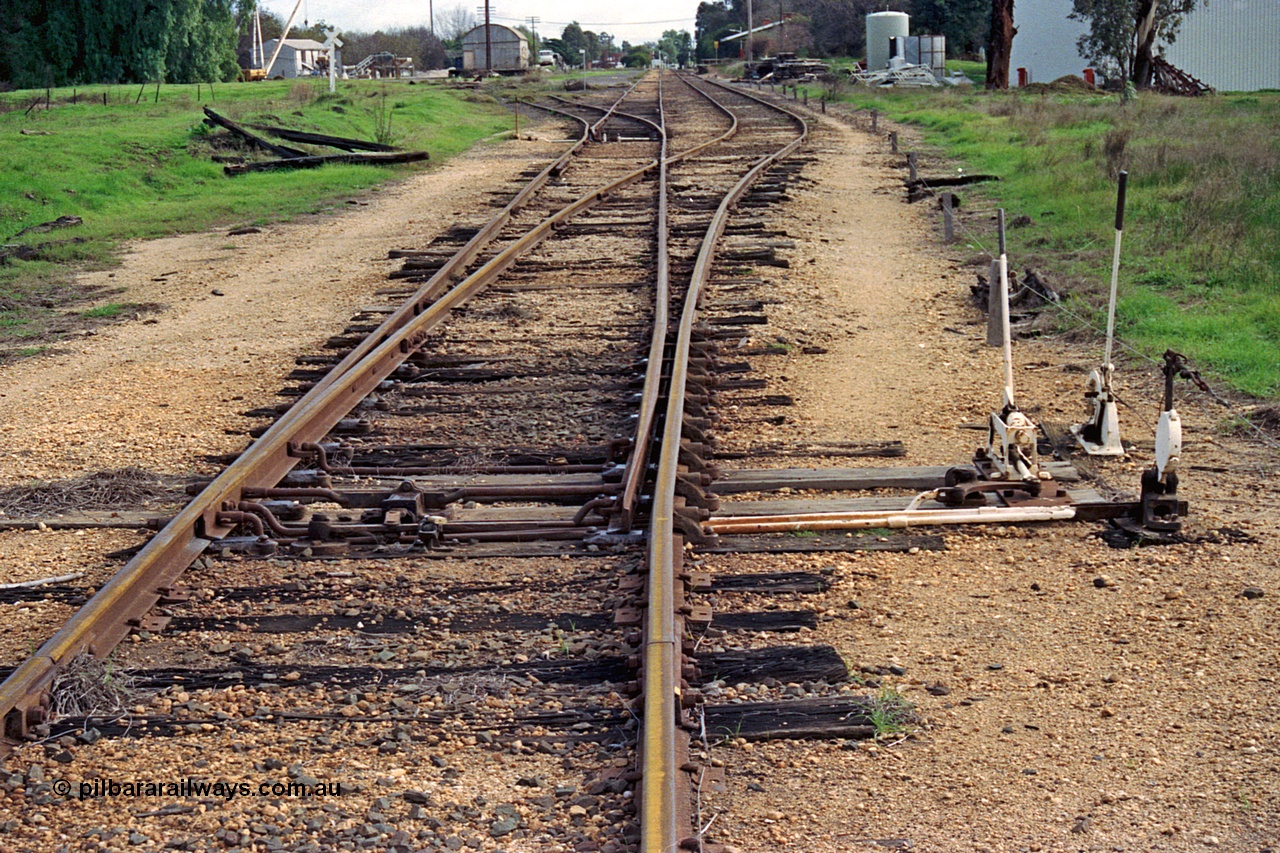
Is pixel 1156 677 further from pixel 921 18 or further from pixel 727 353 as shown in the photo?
pixel 921 18

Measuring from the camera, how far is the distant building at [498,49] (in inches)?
3332

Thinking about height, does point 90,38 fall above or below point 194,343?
above

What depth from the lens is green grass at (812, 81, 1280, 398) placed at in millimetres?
9461

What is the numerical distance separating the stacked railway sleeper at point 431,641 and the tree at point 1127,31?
35.6 meters

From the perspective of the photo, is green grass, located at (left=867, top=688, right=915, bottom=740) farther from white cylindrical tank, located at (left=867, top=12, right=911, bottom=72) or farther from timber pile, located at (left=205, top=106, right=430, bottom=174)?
white cylindrical tank, located at (left=867, top=12, right=911, bottom=72)

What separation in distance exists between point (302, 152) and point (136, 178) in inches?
142

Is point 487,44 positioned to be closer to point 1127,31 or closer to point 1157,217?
point 1127,31

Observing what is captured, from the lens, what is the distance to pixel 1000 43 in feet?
139

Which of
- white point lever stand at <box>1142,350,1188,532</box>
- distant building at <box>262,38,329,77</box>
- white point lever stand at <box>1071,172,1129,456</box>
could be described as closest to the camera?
white point lever stand at <box>1142,350,1188,532</box>

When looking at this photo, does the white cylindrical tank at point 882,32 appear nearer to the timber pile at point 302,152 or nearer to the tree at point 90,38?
the tree at point 90,38

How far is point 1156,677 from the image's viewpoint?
4.26 meters

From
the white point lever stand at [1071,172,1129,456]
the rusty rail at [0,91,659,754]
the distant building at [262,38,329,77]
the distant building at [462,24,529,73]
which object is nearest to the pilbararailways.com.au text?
the rusty rail at [0,91,659,754]

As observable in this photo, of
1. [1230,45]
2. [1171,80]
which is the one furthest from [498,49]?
[1230,45]

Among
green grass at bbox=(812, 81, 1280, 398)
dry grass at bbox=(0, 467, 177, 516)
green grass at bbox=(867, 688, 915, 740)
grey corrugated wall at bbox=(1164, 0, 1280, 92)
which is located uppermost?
grey corrugated wall at bbox=(1164, 0, 1280, 92)
